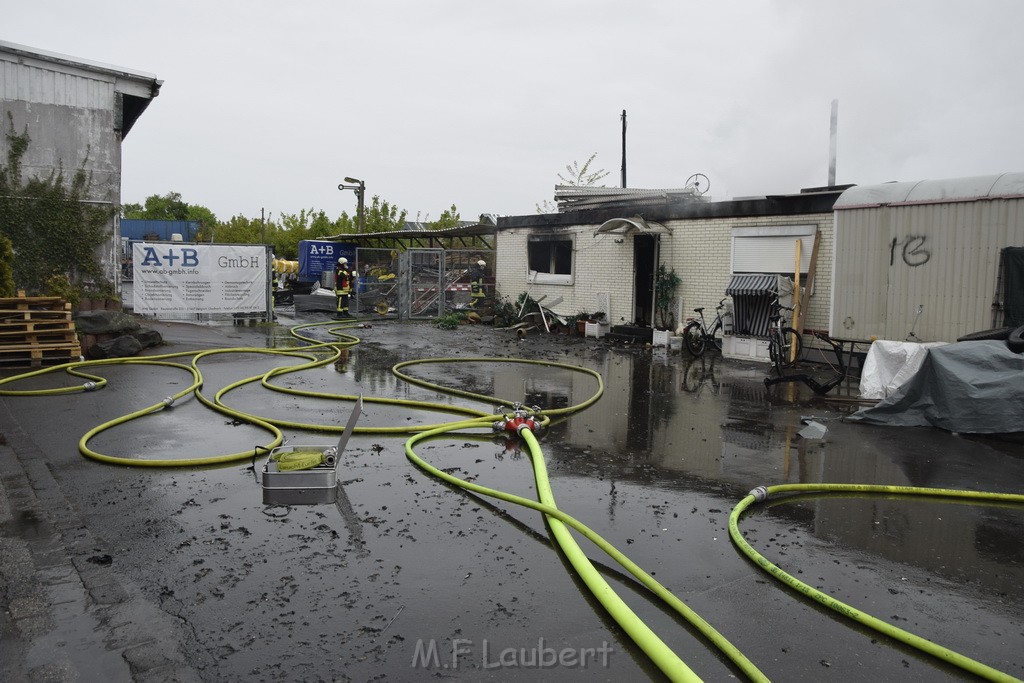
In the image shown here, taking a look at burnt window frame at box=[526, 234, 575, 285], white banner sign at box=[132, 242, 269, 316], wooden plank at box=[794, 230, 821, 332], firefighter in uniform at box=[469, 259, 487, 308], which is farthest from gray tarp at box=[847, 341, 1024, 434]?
white banner sign at box=[132, 242, 269, 316]

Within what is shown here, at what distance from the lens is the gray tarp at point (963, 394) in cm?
839

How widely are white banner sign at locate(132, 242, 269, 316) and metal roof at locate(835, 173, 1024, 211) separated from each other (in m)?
14.5

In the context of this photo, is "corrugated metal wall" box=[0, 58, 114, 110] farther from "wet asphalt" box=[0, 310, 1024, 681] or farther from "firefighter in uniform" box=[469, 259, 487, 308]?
"firefighter in uniform" box=[469, 259, 487, 308]

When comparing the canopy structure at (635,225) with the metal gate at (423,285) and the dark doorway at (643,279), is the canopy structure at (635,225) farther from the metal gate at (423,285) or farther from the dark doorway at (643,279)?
the metal gate at (423,285)

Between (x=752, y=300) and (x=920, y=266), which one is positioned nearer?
(x=920, y=266)

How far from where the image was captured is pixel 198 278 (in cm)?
1892

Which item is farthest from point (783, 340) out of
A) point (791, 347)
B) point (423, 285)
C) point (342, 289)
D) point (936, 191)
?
point (342, 289)

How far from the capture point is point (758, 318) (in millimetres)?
14969

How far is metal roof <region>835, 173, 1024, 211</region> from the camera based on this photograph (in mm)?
10438

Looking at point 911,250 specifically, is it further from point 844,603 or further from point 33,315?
point 33,315

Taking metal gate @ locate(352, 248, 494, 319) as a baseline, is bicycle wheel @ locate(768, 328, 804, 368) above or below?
below

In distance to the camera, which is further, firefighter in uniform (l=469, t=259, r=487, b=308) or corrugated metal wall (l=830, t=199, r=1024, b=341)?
firefighter in uniform (l=469, t=259, r=487, b=308)

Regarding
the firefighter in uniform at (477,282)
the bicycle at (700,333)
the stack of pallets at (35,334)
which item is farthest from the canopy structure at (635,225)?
the stack of pallets at (35,334)

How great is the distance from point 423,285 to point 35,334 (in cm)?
1280
